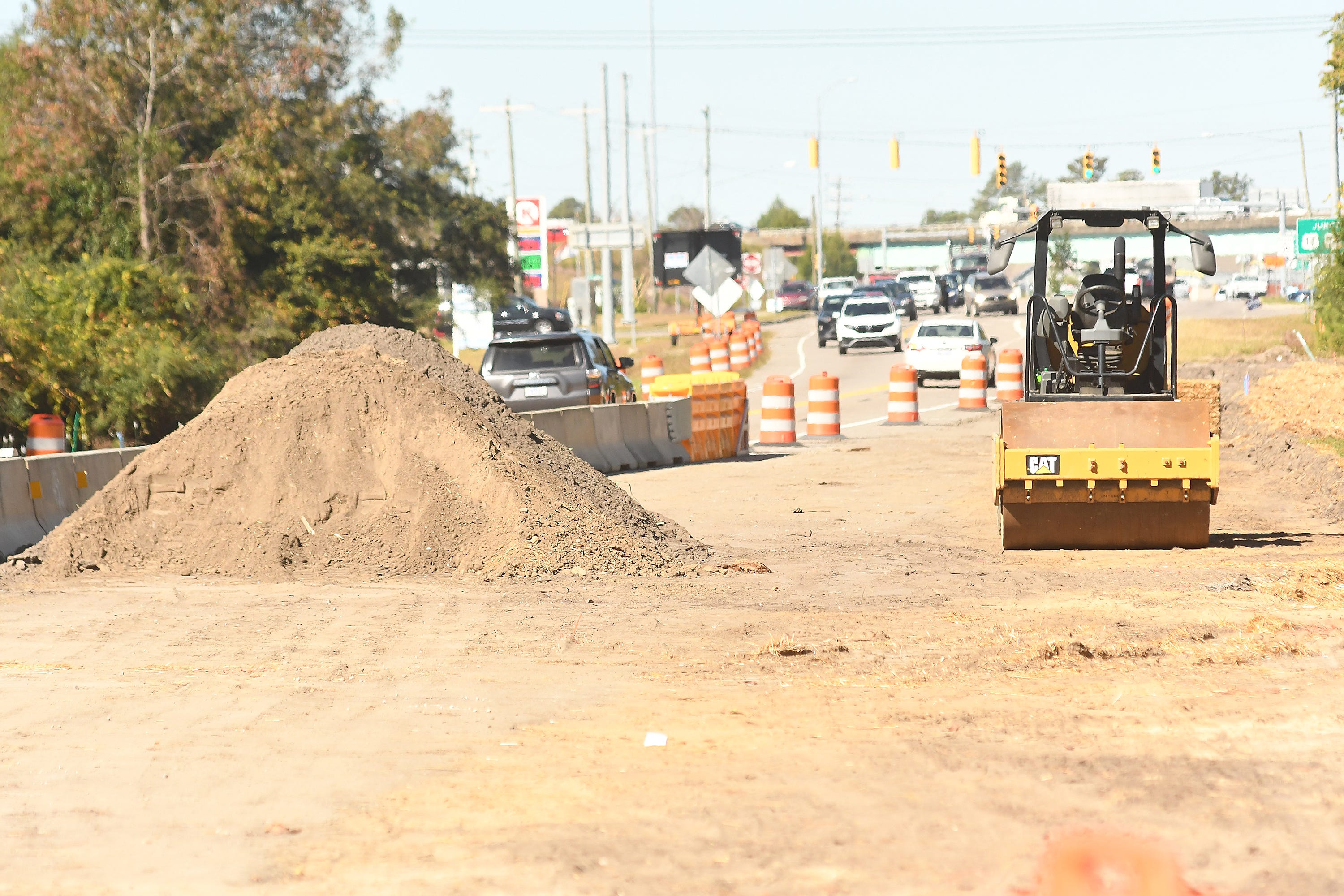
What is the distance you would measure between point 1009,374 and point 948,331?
6.57m

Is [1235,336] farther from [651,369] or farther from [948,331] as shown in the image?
[651,369]

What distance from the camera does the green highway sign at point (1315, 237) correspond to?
127ft

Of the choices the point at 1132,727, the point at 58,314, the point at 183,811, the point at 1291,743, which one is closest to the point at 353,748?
the point at 183,811

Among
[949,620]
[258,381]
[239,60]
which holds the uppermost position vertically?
[239,60]

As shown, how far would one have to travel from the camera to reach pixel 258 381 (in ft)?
47.2

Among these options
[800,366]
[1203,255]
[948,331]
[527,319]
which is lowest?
[800,366]

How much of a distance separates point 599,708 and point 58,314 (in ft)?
63.0

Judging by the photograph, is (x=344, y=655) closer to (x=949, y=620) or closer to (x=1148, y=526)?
(x=949, y=620)

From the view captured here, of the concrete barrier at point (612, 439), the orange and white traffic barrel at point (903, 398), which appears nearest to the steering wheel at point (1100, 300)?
the concrete barrier at point (612, 439)

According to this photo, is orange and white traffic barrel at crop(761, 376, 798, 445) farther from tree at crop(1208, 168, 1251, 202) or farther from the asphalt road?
tree at crop(1208, 168, 1251, 202)

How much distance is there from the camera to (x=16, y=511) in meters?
13.5

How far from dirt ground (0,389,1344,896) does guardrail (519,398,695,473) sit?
842 cm

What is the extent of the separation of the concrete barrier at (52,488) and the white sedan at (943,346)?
26.3 meters


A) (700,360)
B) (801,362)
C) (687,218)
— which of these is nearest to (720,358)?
(700,360)
